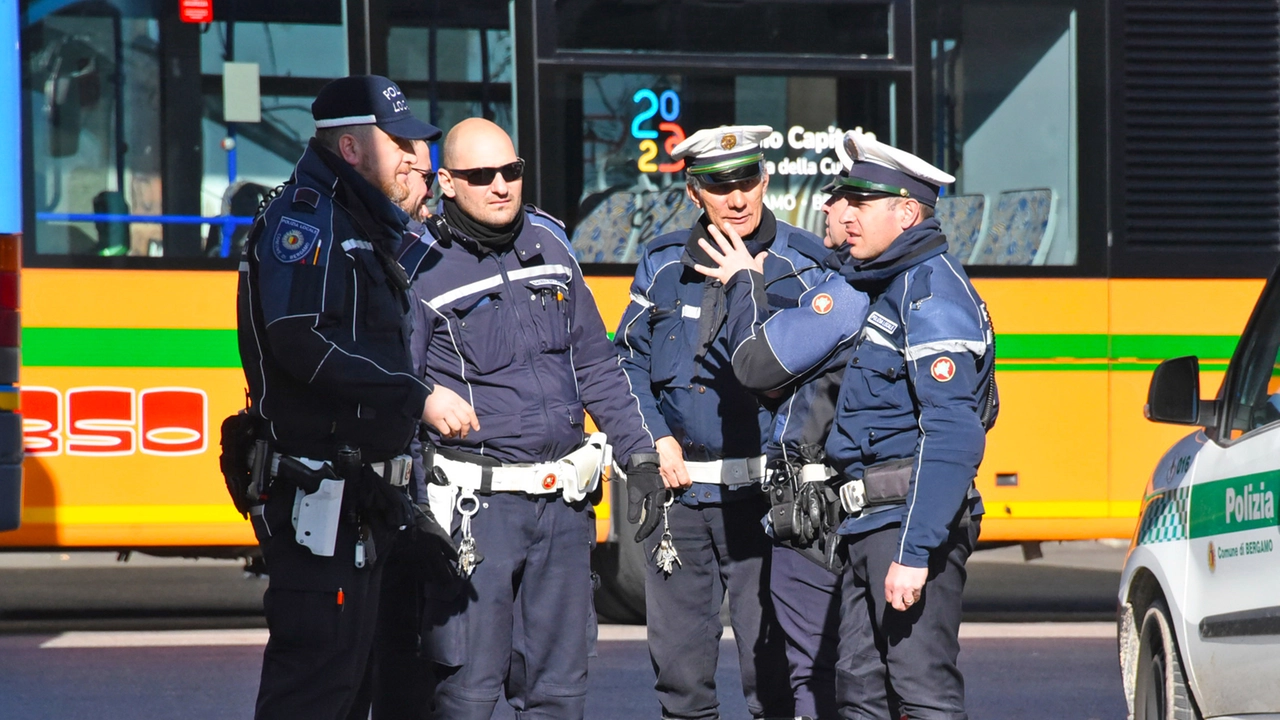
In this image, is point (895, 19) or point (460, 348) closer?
point (460, 348)

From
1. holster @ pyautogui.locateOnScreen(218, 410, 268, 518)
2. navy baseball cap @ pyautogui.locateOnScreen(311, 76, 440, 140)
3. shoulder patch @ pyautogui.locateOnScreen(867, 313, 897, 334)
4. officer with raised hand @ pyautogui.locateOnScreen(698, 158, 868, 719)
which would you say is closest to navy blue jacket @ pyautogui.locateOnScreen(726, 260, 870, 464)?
officer with raised hand @ pyautogui.locateOnScreen(698, 158, 868, 719)

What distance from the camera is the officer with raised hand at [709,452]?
15.9ft

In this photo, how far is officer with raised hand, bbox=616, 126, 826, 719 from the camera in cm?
486

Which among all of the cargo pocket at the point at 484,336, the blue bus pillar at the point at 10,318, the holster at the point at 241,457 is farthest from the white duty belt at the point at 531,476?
the blue bus pillar at the point at 10,318

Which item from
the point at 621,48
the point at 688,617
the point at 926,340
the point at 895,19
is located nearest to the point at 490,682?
the point at 688,617

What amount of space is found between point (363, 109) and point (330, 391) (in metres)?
0.72

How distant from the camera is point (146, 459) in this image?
720cm

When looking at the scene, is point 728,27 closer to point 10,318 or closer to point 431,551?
point 10,318

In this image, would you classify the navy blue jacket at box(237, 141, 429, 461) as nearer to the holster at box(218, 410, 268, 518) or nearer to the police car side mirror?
the holster at box(218, 410, 268, 518)

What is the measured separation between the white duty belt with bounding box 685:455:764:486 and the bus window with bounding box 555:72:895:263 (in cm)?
278

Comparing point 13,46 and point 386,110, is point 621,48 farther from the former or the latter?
point 386,110

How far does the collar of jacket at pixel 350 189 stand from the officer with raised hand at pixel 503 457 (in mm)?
589

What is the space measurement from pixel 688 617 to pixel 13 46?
13.7 ft

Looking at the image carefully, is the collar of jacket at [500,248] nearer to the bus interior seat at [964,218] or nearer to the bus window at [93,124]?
the bus window at [93,124]
